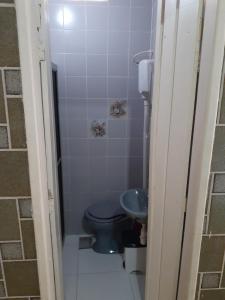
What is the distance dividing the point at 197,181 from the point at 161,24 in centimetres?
67

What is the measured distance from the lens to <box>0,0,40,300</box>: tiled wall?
2.40 feet

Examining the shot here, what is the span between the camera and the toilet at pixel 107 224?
214 cm

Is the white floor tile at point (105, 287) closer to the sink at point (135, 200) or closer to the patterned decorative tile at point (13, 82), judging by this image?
the sink at point (135, 200)

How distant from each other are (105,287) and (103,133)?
1.30 meters

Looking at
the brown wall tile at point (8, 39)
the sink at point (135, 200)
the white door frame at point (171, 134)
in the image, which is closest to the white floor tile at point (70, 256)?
the sink at point (135, 200)

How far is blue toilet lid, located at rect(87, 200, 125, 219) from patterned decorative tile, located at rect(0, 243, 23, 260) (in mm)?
1267

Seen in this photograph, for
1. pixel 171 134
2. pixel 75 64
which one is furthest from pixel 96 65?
pixel 171 134

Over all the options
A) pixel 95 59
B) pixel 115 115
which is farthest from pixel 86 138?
pixel 95 59

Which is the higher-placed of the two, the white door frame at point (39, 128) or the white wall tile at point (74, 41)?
the white wall tile at point (74, 41)

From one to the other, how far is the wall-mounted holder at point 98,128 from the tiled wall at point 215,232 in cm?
150

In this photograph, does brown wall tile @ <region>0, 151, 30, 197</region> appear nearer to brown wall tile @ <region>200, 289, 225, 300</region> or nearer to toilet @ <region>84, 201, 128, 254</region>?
brown wall tile @ <region>200, 289, 225, 300</region>

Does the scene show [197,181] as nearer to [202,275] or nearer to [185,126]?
[185,126]

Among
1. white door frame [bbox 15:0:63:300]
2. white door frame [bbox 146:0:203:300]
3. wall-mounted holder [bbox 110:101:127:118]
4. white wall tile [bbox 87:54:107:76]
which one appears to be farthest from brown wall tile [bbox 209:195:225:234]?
white wall tile [bbox 87:54:107:76]

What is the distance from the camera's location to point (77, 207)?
2430mm
